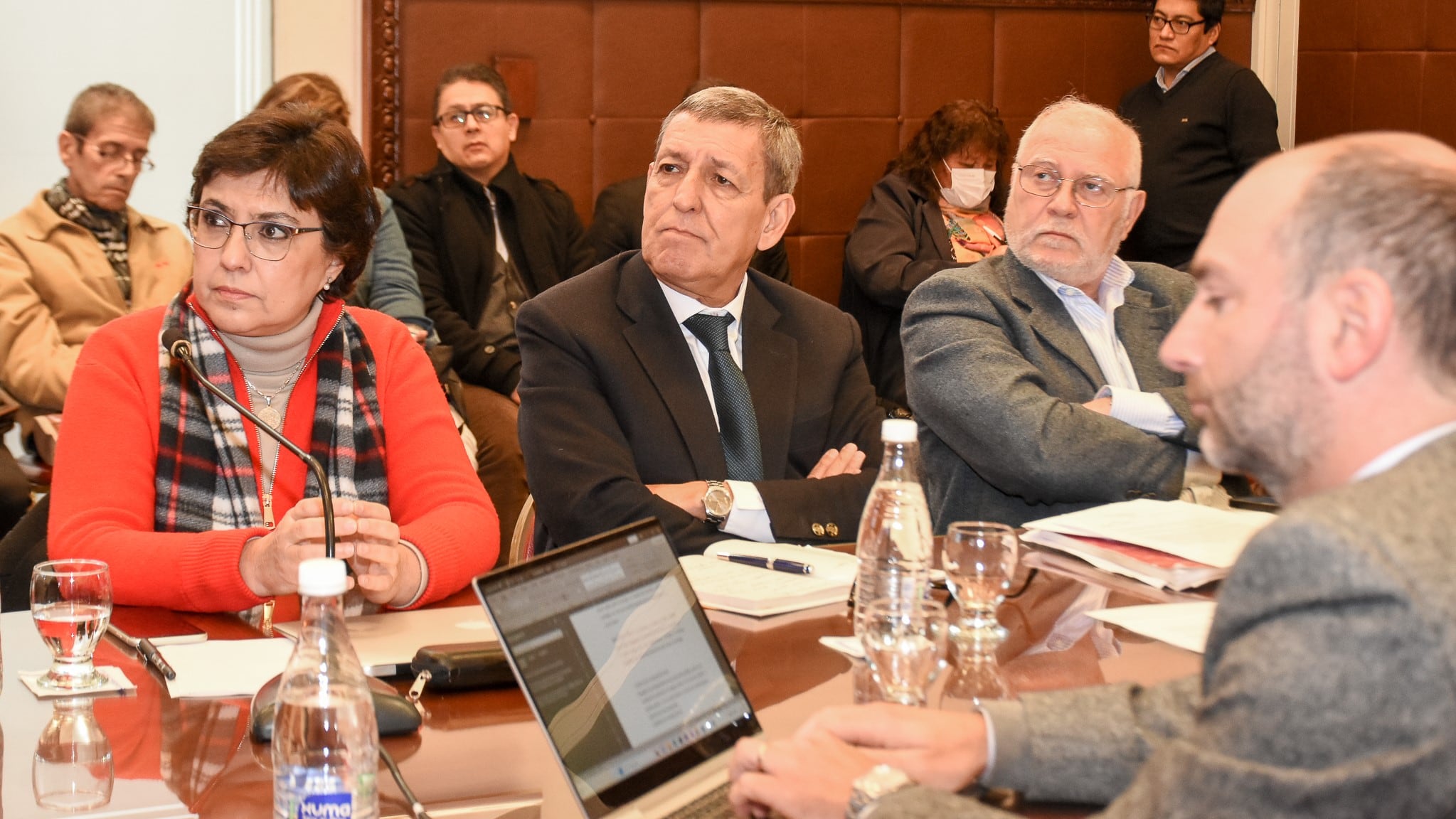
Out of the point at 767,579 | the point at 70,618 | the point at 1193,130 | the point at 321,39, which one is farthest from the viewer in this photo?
the point at 1193,130

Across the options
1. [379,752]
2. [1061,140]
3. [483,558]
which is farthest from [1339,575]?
[1061,140]

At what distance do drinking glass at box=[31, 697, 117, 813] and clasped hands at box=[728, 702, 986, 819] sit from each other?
1.64 feet

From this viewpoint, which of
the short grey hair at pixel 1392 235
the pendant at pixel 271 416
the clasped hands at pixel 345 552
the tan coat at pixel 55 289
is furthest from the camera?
the tan coat at pixel 55 289

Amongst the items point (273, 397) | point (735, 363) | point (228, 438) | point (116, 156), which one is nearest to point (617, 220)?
point (116, 156)

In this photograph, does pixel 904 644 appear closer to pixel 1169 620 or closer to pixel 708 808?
pixel 708 808

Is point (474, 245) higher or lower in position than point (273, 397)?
higher

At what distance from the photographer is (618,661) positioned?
1.11m

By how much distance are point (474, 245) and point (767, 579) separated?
2695 millimetres

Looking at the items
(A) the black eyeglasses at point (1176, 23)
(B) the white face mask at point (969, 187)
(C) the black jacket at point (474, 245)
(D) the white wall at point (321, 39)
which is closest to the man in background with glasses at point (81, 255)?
(D) the white wall at point (321, 39)

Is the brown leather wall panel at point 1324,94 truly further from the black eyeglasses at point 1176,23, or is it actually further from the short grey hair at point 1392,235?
the short grey hair at point 1392,235

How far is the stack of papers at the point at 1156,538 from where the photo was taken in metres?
1.79

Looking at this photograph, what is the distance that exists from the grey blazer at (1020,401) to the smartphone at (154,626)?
129 centimetres

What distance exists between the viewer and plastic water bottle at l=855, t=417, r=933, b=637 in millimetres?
1577

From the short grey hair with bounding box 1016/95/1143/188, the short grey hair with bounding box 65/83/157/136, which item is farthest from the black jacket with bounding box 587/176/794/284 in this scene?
the short grey hair with bounding box 1016/95/1143/188
